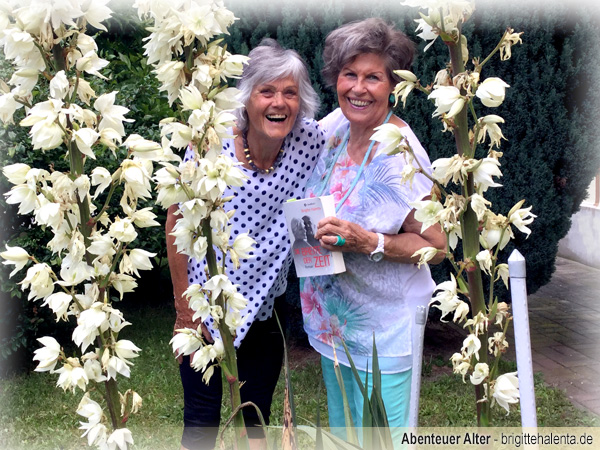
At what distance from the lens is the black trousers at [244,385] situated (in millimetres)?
3000

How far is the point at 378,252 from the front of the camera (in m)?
2.62

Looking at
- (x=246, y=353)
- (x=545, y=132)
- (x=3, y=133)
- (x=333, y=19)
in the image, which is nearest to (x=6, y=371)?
(x=3, y=133)

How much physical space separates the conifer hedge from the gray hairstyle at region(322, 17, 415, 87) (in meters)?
2.02

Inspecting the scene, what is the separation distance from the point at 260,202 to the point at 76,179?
60.6 inches

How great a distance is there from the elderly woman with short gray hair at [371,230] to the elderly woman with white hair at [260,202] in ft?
0.50

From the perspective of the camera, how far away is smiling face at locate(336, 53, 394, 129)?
268 cm

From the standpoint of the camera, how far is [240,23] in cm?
503

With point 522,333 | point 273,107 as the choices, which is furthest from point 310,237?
point 522,333

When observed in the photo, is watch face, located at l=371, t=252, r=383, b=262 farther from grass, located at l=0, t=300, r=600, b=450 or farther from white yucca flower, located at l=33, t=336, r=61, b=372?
grass, located at l=0, t=300, r=600, b=450

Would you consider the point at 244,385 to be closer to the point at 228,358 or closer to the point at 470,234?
the point at 228,358

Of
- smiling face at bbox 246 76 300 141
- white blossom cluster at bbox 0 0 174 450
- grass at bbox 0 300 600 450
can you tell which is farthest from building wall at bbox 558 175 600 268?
white blossom cluster at bbox 0 0 174 450

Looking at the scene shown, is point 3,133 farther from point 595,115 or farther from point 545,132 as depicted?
point 595,115

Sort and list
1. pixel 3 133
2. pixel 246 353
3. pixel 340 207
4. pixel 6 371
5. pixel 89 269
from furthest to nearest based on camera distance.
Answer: pixel 6 371 → pixel 3 133 → pixel 246 353 → pixel 340 207 → pixel 89 269

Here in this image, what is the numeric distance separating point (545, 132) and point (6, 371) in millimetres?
4633
